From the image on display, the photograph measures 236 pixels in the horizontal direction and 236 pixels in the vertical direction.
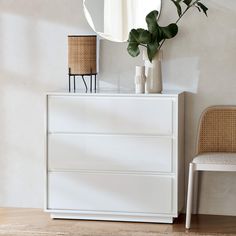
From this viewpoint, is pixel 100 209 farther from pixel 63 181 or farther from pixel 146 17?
pixel 146 17

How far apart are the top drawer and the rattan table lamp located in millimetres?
247

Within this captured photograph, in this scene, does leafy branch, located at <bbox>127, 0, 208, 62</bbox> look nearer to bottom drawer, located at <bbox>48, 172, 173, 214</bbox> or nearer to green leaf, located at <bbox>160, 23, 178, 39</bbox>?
green leaf, located at <bbox>160, 23, 178, 39</bbox>

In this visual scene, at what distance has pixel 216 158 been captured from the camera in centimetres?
430

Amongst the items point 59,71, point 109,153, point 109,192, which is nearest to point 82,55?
point 59,71

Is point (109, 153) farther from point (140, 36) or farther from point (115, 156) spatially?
point (140, 36)

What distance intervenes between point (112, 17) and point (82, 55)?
1.25ft

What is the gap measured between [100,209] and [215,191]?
816 mm

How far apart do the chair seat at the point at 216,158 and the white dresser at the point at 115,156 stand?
0.15m

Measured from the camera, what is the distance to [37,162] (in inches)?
194

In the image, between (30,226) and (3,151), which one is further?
(3,151)

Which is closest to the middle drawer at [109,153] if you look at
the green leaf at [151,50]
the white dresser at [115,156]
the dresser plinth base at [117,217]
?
the white dresser at [115,156]

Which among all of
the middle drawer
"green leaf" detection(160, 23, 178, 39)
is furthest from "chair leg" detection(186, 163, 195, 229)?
"green leaf" detection(160, 23, 178, 39)

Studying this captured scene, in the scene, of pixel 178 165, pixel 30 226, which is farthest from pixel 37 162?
pixel 178 165

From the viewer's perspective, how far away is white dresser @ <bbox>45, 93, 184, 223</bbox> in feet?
14.4
